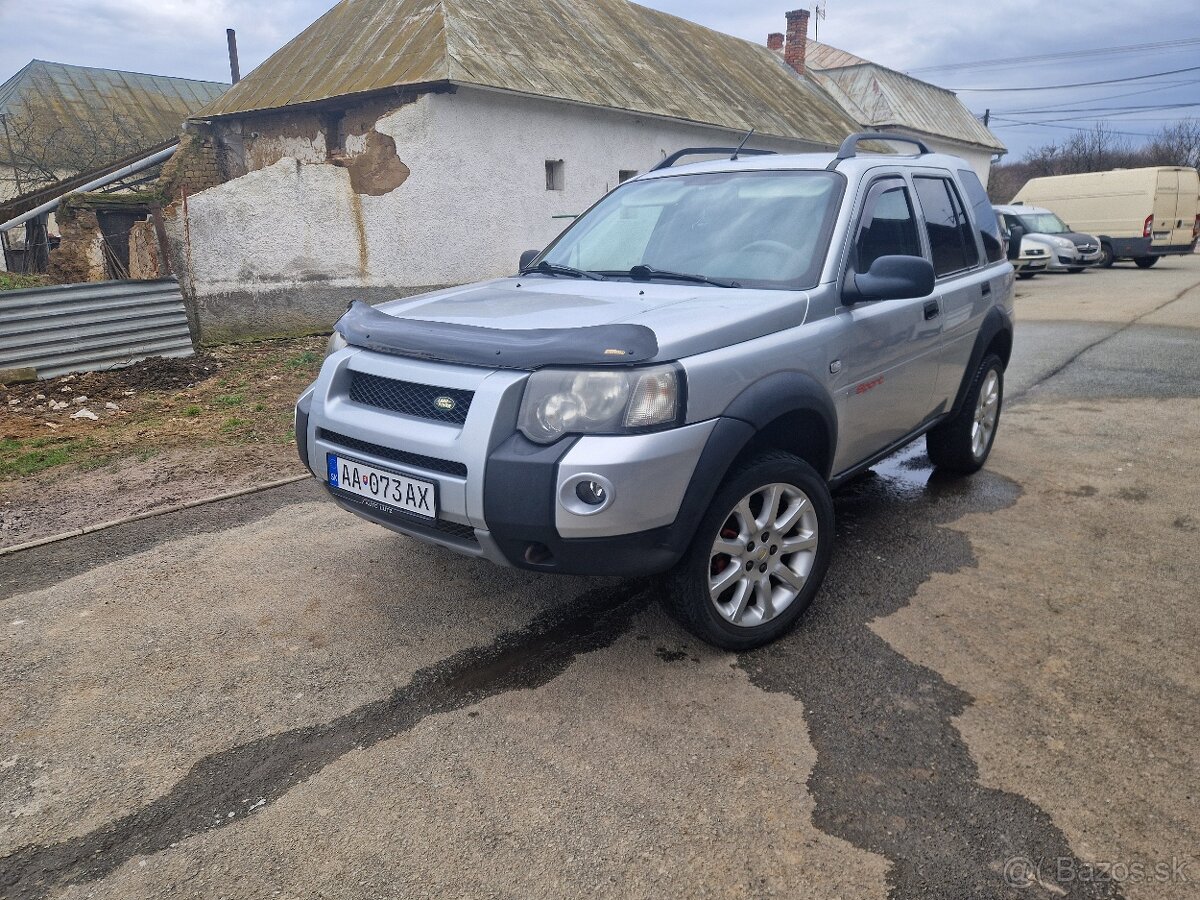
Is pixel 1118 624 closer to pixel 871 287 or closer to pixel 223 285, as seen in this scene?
pixel 871 287

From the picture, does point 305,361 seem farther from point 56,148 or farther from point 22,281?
point 56,148

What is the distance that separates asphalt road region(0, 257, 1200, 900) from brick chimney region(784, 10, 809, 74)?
88.4 feet

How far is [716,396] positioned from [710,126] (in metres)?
15.3

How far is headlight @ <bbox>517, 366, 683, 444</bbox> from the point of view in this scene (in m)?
2.60

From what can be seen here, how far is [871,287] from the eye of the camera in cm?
336

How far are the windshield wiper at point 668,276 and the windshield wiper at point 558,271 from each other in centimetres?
18

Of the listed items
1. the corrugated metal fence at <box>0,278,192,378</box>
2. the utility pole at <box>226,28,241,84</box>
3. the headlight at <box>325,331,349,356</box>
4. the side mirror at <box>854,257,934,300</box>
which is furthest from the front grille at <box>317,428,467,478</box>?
the utility pole at <box>226,28,241,84</box>

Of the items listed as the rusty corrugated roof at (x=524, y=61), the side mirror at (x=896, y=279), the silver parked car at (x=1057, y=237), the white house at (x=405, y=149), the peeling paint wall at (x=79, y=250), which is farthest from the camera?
the silver parked car at (x=1057, y=237)

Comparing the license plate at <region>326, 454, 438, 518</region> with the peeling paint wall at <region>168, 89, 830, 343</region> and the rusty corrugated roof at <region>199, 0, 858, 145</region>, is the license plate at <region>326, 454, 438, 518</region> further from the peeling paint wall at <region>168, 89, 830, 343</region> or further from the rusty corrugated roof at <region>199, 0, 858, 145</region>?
the rusty corrugated roof at <region>199, 0, 858, 145</region>

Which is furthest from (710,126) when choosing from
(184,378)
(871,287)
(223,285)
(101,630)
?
(101,630)

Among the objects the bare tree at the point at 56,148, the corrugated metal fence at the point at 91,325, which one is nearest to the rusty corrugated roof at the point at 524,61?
the corrugated metal fence at the point at 91,325

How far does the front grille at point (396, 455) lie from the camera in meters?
2.72

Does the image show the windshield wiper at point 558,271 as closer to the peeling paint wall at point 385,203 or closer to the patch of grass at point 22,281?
the peeling paint wall at point 385,203

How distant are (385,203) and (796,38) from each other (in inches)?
852
